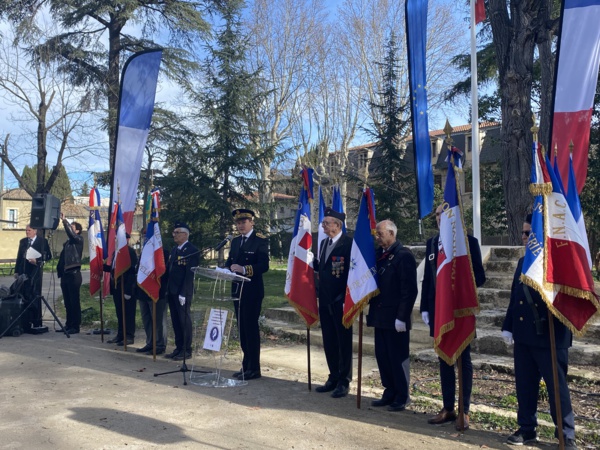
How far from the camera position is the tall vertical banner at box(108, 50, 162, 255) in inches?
419

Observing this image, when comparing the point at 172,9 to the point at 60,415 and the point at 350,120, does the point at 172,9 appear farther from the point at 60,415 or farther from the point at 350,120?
the point at 60,415

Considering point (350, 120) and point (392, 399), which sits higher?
point (350, 120)

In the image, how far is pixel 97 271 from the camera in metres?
10.2

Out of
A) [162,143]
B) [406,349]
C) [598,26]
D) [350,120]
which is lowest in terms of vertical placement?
[406,349]

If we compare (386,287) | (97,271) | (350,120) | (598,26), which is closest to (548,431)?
(386,287)

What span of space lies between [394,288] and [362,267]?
381 mm

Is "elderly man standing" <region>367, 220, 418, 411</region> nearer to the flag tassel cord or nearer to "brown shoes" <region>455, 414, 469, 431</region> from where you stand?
"brown shoes" <region>455, 414, 469, 431</region>

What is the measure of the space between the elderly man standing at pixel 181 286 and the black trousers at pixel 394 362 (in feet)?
10.3

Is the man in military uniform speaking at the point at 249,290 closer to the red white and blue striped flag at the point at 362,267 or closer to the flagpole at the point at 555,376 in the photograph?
the red white and blue striped flag at the point at 362,267

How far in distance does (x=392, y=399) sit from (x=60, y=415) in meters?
3.20

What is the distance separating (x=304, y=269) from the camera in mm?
6793

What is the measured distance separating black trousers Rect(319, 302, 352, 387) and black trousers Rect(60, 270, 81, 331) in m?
5.75

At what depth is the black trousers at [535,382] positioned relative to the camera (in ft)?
15.0

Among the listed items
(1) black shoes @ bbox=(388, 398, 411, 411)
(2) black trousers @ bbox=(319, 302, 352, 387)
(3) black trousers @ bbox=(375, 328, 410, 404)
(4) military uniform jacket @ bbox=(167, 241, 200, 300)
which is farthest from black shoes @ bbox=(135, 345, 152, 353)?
(1) black shoes @ bbox=(388, 398, 411, 411)
